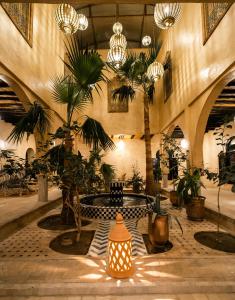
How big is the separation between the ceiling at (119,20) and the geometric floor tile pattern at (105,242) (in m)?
8.21

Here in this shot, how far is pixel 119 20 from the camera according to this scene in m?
10.8

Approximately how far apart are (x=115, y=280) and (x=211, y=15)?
19.1 ft

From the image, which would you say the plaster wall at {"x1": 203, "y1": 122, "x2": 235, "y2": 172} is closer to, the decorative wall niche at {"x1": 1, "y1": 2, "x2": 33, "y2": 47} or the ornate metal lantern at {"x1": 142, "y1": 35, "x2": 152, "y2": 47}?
the ornate metal lantern at {"x1": 142, "y1": 35, "x2": 152, "y2": 47}

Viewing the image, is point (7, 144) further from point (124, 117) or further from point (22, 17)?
point (124, 117)

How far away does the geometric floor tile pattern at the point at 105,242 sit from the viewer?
111 inches

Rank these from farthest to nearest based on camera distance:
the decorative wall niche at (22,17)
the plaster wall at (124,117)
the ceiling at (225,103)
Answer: the plaster wall at (124,117)
the ceiling at (225,103)
the decorative wall niche at (22,17)

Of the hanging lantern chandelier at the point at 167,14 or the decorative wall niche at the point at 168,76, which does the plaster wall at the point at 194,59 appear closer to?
the decorative wall niche at the point at 168,76

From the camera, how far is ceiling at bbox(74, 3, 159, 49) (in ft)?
32.7

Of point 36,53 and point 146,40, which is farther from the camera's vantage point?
point 146,40

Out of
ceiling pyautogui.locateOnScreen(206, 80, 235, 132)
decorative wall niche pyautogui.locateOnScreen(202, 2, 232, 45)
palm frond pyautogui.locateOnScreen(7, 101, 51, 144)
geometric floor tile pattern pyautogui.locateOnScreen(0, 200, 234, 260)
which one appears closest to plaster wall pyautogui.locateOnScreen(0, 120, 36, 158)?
geometric floor tile pattern pyautogui.locateOnScreen(0, 200, 234, 260)

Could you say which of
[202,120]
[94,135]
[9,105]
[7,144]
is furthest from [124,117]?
[94,135]

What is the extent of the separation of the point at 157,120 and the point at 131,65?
455 centimetres

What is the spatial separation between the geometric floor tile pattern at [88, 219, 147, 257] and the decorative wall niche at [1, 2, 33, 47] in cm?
481

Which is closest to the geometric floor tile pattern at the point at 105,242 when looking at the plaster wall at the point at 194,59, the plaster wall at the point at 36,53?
the plaster wall at the point at 36,53
